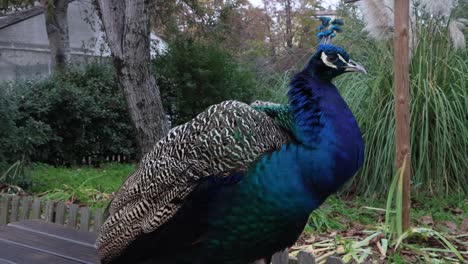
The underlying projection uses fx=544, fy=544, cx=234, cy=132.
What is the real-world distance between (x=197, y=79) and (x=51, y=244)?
568cm

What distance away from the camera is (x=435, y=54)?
466cm

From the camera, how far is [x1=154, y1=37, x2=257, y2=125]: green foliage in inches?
320

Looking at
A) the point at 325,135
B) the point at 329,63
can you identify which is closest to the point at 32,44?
the point at 329,63

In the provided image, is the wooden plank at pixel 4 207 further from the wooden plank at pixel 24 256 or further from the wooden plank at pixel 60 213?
the wooden plank at pixel 24 256

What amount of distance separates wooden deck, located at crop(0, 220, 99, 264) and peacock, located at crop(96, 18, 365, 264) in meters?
0.56

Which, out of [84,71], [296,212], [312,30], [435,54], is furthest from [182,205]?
[312,30]

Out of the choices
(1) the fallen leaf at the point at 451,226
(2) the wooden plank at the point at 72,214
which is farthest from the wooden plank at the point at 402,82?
(2) the wooden plank at the point at 72,214

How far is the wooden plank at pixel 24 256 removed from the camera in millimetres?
2387

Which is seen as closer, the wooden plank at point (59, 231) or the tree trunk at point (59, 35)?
the wooden plank at point (59, 231)

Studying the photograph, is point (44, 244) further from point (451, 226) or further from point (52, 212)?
point (451, 226)

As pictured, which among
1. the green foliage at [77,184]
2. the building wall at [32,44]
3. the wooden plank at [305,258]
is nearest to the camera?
the wooden plank at [305,258]

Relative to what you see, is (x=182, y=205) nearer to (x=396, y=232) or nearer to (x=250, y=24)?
(x=396, y=232)

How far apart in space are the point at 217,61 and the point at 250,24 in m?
14.0

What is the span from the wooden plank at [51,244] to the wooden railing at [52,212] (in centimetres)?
49
